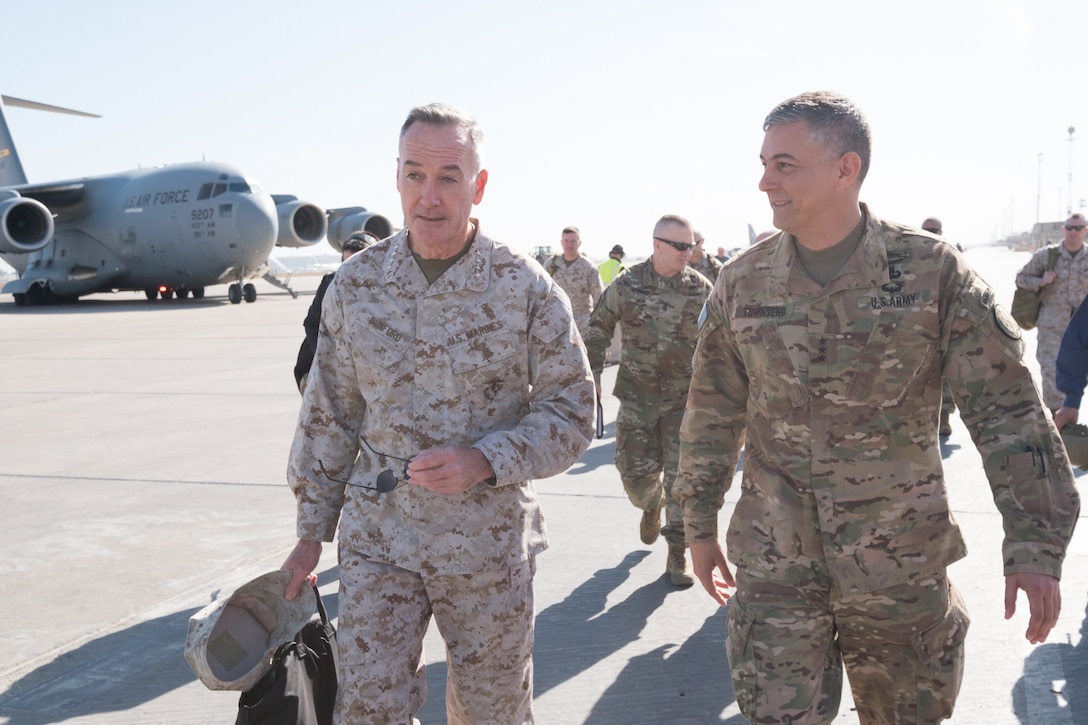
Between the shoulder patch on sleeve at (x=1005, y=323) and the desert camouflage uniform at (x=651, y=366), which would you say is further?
the desert camouflage uniform at (x=651, y=366)

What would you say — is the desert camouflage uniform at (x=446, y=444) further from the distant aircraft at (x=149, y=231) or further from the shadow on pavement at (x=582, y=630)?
the distant aircraft at (x=149, y=231)

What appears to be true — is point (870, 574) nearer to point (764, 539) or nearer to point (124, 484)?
point (764, 539)

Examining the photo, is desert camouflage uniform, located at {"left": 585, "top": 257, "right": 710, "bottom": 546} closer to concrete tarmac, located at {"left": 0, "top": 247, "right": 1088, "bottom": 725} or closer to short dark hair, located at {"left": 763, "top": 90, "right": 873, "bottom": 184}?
concrete tarmac, located at {"left": 0, "top": 247, "right": 1088, "bottom": 725}

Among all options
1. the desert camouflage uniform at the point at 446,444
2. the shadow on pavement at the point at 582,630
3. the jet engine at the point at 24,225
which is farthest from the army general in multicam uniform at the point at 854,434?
the jet engine at the point at 24,225

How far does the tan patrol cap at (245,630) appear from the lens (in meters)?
2.71

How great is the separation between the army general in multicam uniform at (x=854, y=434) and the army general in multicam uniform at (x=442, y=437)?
56cm

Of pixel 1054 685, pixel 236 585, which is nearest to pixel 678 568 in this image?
pixel 1054 685

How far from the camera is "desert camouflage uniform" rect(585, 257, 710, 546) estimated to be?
569cm

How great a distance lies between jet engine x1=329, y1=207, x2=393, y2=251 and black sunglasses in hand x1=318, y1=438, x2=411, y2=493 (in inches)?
1227

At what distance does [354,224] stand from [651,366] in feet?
97.2

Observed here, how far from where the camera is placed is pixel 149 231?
97.0ft

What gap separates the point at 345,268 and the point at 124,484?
536 centimetres

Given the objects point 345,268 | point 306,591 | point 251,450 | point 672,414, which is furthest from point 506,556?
point 251,450

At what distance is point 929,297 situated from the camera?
2621mm
